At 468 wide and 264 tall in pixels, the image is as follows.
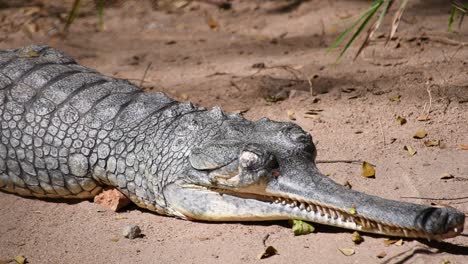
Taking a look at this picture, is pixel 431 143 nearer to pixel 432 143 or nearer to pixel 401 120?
pixel 432 143

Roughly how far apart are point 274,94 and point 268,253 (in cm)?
214

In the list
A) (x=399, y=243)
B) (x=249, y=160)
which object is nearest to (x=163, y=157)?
(x=249, y=160)

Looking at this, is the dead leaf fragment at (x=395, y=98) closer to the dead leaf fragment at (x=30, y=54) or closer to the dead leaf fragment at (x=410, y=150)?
the dead leaf fragment at (x=410, y=150)

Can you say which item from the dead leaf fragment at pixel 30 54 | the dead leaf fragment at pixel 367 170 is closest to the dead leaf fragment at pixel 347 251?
the dead leaf fragment at pixel 367 170

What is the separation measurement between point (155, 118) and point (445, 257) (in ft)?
6.30

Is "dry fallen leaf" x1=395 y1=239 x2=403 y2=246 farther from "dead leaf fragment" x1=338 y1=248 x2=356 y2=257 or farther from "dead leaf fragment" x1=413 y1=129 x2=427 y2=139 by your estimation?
"dead leaf fragment" x1=413 y1=129 x2=427 y2=139

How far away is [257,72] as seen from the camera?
579 cm

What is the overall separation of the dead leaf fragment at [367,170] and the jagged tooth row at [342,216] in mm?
688

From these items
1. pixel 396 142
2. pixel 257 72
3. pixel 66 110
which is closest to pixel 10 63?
pixel 66 110

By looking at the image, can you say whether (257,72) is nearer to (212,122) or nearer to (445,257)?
(212,122)

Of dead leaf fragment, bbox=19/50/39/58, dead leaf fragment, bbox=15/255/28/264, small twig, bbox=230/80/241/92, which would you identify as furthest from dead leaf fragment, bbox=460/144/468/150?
dead leaf fragment, bbox=19/50/39/58

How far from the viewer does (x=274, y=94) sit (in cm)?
534

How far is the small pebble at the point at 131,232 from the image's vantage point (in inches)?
148

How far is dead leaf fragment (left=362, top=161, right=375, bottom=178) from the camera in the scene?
405 centimetres
